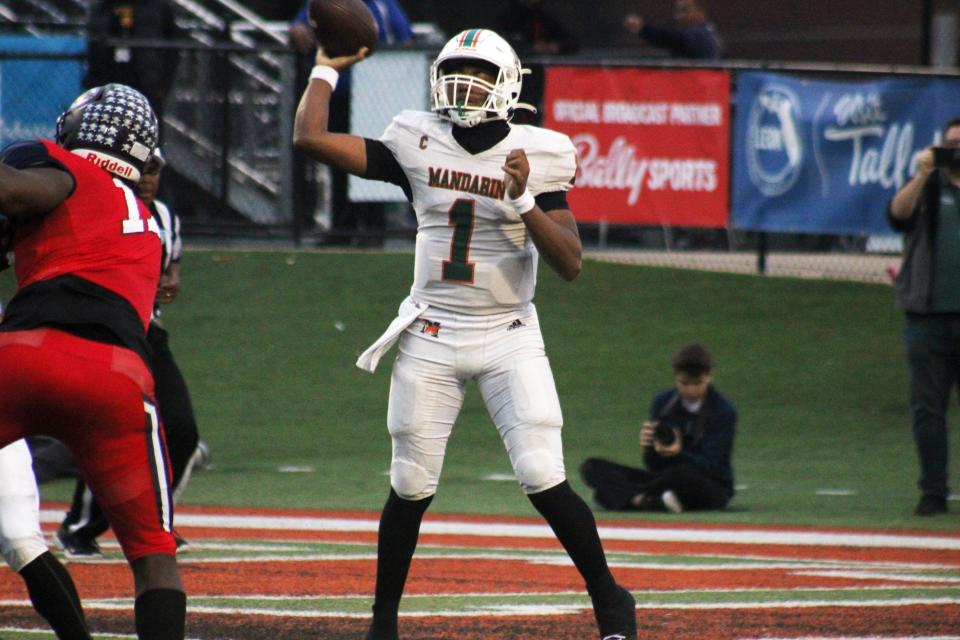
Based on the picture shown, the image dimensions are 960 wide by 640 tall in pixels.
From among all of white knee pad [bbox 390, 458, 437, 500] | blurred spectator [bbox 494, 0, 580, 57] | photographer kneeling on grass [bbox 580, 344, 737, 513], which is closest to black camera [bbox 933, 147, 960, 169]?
photographer kneeling on grass [bbox 580, 344, 737, 513]

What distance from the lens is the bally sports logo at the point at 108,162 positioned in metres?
4.80

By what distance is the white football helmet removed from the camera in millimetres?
5609

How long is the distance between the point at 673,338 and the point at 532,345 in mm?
8930

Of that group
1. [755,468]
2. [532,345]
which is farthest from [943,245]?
[532,345]

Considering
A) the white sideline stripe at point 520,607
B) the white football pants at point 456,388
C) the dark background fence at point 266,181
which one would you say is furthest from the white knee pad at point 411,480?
the dark background fence at point 266,181

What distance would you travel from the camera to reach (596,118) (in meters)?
14.5

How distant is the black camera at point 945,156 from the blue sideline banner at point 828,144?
452cm

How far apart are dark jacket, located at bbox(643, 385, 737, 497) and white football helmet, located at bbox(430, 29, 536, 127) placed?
4.51 meters

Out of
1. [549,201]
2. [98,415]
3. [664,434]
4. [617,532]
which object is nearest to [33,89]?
[664,434]

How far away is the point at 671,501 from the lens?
32.6 ft

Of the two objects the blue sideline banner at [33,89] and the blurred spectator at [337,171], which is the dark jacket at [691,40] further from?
the blue sideline banner at [33,89]

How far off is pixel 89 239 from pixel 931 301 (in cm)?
623

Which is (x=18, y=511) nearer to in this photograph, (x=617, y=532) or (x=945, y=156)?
(x=617, y=532)

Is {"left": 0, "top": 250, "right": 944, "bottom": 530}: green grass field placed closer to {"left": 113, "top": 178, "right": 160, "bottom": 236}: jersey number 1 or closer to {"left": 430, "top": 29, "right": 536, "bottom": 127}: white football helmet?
{"left": 430, "top": 29, "right": 536, "bottom": 127}: white football helmet
